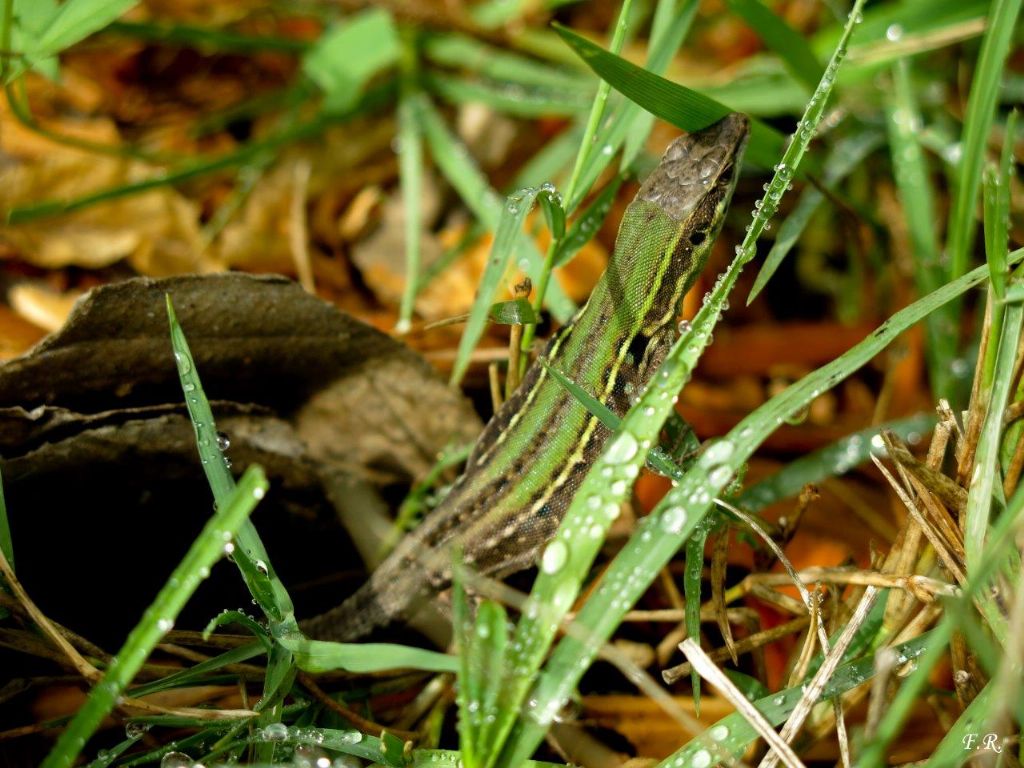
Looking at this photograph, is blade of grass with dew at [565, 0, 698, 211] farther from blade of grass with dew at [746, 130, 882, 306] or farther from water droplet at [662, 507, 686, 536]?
water droplet at [662, 507, 686, 536]

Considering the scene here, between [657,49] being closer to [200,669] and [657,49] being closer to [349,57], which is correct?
[349,57]

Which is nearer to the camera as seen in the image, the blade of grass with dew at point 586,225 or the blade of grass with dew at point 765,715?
the blade of grass with dew at point 765,715

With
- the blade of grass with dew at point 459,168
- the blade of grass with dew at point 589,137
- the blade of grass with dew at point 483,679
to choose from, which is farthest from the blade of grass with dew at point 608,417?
the blade of grass with dew at point 459,168

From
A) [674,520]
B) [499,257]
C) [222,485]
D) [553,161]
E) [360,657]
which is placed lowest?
[360,657]

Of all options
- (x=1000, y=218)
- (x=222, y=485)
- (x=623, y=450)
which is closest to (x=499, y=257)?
(x=623, y=450)

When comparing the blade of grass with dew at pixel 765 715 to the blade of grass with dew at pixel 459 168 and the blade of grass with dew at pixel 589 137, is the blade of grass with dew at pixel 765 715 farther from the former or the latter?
the blade of grass with dew at pixel 459 168

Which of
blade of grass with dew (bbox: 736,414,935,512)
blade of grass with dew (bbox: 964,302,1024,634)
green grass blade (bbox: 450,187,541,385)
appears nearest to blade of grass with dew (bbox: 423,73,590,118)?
green grass blade (bbox: 450,187,541,385)
